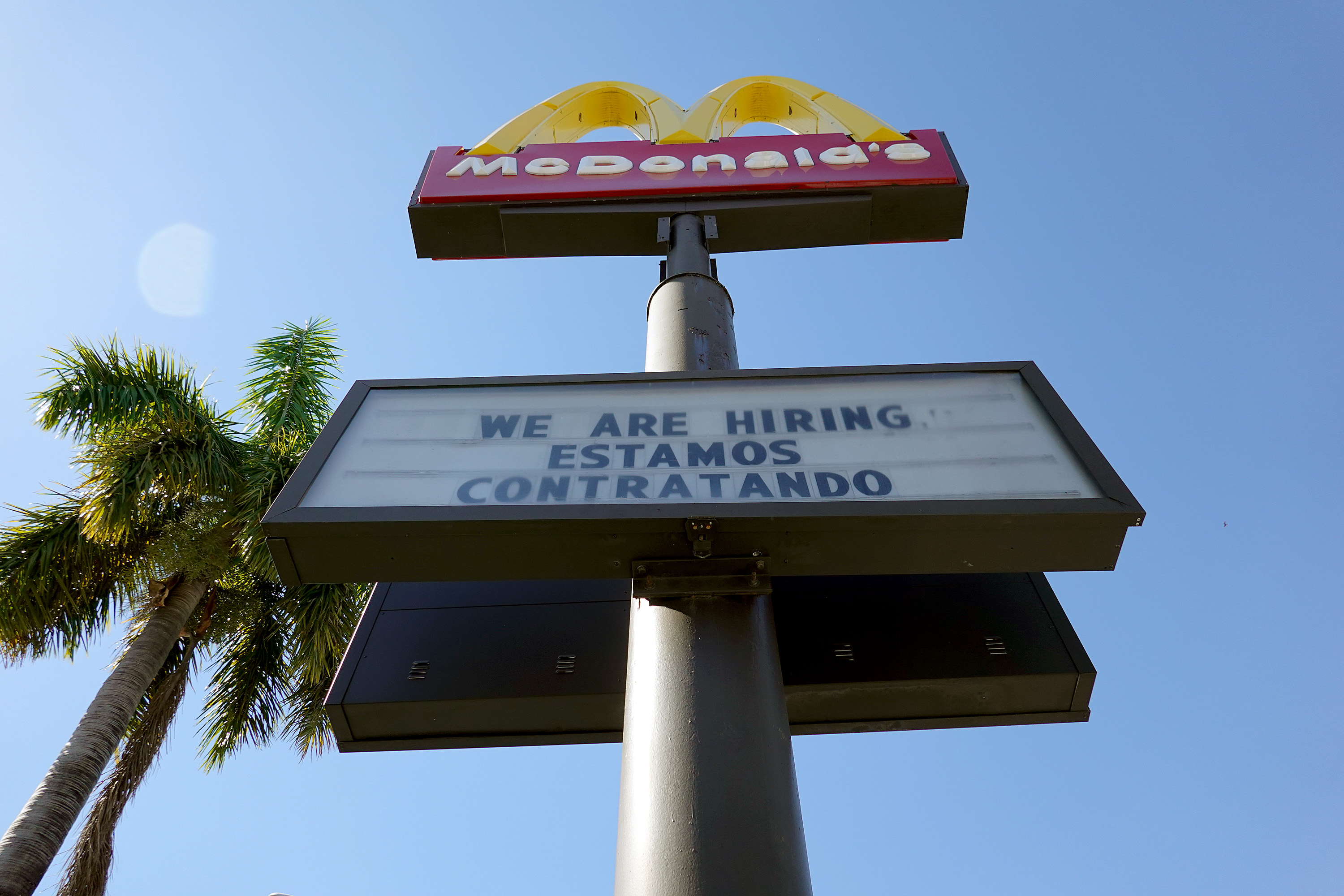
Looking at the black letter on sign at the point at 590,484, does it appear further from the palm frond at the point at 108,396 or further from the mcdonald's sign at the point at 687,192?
the palm frond at the point at 108,396

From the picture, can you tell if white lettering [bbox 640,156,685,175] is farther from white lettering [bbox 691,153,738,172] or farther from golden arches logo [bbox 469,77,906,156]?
golden arches logo [bbox 469,77,906,156]

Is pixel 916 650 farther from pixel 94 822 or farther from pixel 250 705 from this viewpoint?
pixel 250 705

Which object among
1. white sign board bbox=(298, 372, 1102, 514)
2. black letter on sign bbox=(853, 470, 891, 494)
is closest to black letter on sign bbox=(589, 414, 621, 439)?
white sign board bbox=(298, 372, 1102, 514)

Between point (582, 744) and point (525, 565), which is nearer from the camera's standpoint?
point (525, 565)

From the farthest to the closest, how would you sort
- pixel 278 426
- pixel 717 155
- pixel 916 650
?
pixel 278 426
pixel 717 155
pixel 916 650

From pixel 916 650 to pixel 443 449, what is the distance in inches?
76.2

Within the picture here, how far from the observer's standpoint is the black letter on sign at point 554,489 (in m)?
2.91

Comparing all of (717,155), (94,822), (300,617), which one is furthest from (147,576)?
(717,155)

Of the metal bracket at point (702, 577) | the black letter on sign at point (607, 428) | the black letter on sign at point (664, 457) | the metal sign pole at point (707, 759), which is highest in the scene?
the black letter on sign at point (607, 428)

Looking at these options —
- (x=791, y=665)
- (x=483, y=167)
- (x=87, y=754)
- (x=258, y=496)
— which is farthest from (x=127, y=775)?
(x=791, y=665)

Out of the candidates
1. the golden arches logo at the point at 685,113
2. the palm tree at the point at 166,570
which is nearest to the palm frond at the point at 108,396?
the palm tree at the point at 166,570

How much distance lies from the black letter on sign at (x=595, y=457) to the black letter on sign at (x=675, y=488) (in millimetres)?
232

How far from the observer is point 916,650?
3.54m

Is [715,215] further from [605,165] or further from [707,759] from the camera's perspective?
[707,759]
